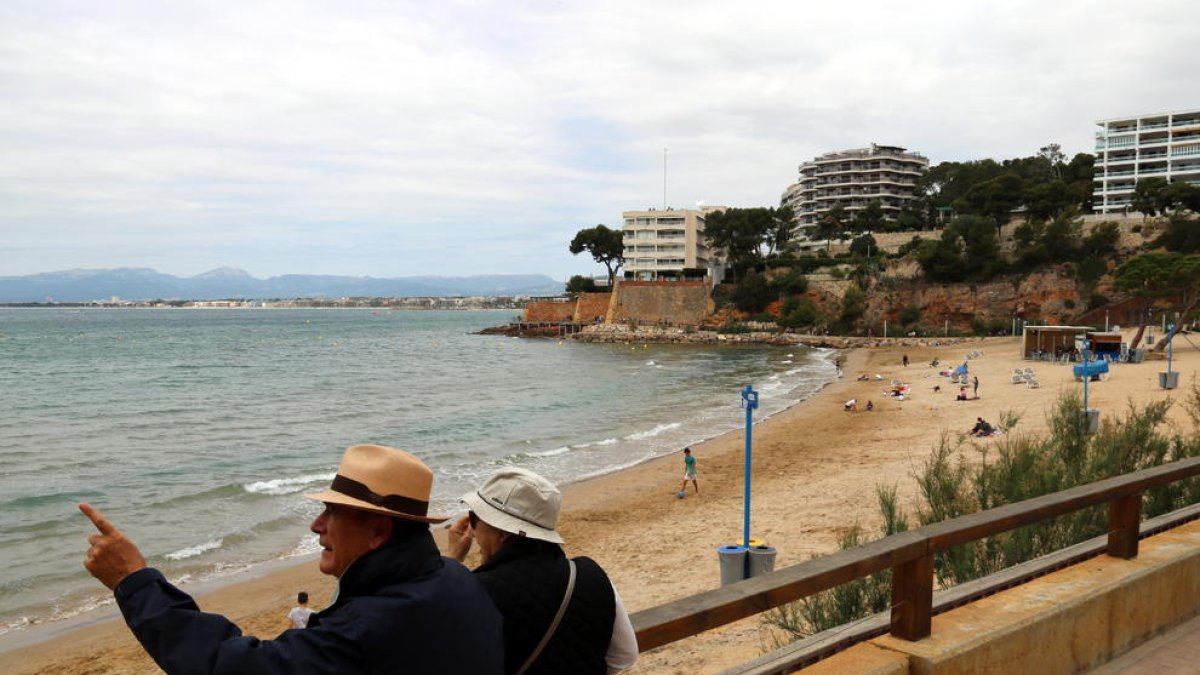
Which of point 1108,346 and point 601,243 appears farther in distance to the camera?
point 601,243

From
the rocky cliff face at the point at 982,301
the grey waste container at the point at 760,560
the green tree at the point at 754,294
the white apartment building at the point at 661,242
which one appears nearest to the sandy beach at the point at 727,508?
the grey waste container at the point at 760,560

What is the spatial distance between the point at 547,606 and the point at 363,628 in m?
0.57

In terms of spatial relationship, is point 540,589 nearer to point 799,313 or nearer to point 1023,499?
point 1023,499

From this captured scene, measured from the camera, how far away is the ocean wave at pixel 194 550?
550 inches

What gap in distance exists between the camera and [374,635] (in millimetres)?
1755

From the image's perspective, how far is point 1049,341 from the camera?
131 ft

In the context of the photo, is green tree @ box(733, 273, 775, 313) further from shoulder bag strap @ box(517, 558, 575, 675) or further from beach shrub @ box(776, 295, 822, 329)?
shoulder bag strap @ box(517, 558, 575, 675)

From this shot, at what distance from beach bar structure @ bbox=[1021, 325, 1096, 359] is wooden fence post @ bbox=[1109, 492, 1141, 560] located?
38851mm

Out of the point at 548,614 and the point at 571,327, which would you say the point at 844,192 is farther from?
the point at 548,614

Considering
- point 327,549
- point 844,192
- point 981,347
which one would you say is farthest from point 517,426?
point 844,192

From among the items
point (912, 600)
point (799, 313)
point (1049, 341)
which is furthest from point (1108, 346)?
point (799, 313)

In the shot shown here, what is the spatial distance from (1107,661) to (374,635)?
3.95 metres

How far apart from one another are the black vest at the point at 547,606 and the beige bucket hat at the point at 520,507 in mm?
49

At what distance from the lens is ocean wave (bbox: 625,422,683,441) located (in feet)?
85.1
